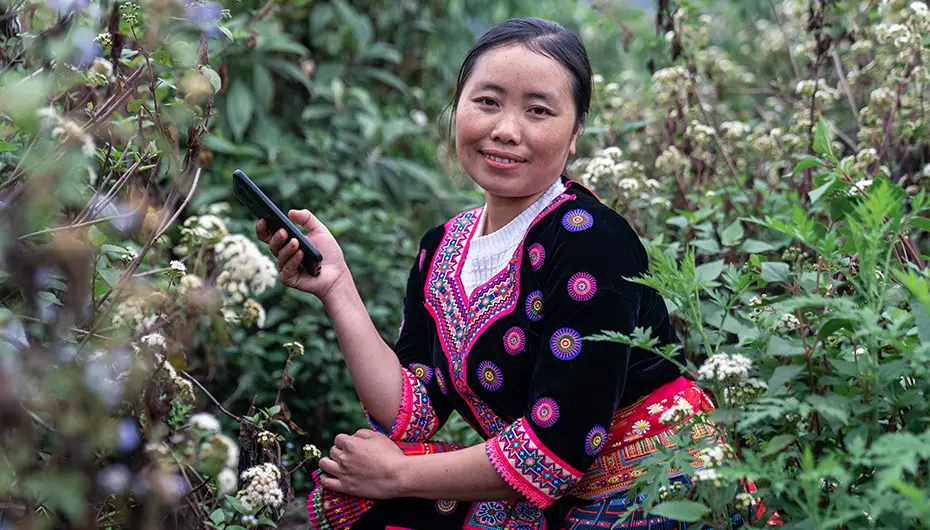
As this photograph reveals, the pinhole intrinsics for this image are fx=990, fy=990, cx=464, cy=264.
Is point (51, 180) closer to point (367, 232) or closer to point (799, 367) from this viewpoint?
point (799, 367)

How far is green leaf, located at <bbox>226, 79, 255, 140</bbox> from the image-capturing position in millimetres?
4090

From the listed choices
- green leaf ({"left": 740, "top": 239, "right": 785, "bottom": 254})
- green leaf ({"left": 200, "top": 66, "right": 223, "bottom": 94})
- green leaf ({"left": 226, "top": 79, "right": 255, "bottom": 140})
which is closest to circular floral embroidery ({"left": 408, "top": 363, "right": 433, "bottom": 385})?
green leaf ({"left": 200, "top": 66, "right": 223, "bottom": 94})

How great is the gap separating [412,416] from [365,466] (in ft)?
0.61

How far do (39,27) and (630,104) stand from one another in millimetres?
2187

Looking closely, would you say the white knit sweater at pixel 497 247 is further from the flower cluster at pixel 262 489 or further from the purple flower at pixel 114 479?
the purple flower at pixel 114 479

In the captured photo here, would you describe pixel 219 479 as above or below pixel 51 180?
below

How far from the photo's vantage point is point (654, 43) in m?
2.99

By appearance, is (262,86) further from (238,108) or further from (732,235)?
(732,235)

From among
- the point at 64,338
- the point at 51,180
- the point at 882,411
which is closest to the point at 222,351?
the point at 64,338

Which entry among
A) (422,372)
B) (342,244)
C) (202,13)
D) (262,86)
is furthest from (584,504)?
(262,86)

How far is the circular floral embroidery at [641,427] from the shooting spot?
1.79 metres

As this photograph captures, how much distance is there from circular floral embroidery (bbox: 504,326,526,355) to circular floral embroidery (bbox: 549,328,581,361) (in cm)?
11

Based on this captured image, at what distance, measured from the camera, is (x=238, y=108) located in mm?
4129

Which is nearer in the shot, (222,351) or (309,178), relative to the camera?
(222,351)
